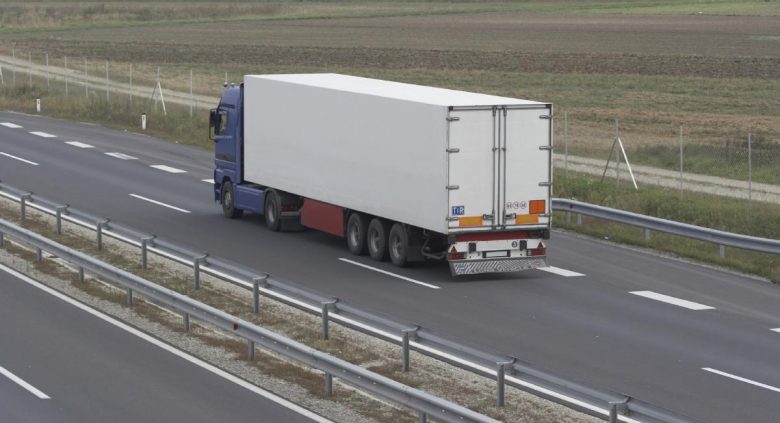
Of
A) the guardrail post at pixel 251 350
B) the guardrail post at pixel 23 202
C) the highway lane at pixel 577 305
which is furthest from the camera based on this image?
the guardrail post at pixel 23 202

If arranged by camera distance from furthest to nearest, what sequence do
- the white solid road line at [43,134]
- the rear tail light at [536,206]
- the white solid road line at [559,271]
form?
the white solid road line at [43,134] → the white solid road line at [559,271] → the rear tail light at [536,206]

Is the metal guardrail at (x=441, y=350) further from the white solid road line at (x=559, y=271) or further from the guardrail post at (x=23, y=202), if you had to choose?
the white solid road line at (x=559, y=271)

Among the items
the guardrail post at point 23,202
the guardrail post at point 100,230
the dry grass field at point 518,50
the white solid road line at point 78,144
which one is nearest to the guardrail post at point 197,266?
the guardrail post at point 100,230

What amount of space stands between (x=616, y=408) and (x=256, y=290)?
25.8 ft

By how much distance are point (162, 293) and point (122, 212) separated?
1205cm

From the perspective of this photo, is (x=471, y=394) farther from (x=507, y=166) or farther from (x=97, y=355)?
(x=507, y=166)

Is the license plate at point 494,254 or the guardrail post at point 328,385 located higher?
the license plate at point 494,254

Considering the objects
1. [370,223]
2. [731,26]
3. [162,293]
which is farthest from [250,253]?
[731,26]

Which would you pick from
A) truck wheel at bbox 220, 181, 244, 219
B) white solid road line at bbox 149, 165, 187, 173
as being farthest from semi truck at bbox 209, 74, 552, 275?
white solid road line at bbox 149, 165, 187, 173

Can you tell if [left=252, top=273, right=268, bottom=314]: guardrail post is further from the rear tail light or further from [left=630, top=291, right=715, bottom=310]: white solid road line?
Answer: [left=630, top=291, right=715, bottom=310]: white solid road line

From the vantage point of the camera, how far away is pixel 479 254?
23188 millimetres

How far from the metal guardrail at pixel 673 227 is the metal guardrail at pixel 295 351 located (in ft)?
33.9

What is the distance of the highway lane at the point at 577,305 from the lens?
16594 mm

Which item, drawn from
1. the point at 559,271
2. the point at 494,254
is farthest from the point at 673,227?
the point at 494,254
